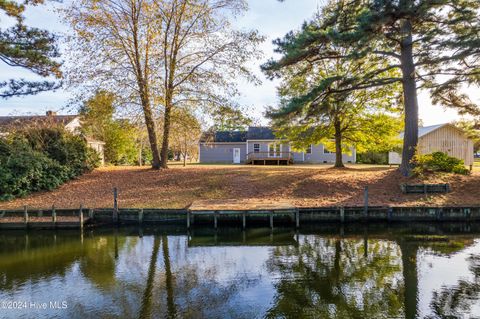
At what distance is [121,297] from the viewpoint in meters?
6.90

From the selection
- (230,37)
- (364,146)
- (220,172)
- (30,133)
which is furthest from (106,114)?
(364,146)

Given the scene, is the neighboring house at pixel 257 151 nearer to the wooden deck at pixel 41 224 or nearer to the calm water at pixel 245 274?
the wooden deck at pixel 41 224

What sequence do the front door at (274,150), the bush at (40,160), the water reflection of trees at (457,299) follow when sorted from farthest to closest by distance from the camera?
1. the front door at (274,150)
2. the bush at (40,160)
3. the water reflection of trees at (457,299)

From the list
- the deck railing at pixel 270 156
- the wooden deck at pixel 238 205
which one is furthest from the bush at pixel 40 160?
the deck railing at pixel 270 156

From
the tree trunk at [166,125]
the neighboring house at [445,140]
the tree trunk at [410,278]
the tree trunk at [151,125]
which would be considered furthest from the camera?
the neighboring house at [445,140]

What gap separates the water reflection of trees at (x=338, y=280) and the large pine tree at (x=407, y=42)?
7531 mm

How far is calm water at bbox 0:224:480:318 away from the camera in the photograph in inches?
250

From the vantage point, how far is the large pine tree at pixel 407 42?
39.7 feet

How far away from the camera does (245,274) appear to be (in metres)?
8.17

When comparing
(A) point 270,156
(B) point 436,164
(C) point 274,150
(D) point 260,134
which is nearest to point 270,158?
(A) point 270,156

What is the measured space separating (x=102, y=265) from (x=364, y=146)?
18753 mm

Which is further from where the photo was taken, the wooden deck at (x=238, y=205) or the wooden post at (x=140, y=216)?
the wooden post at (x=140, y=216)

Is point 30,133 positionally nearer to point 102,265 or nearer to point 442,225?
Result: point 102,265

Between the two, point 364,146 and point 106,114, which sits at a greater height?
point 106,114
